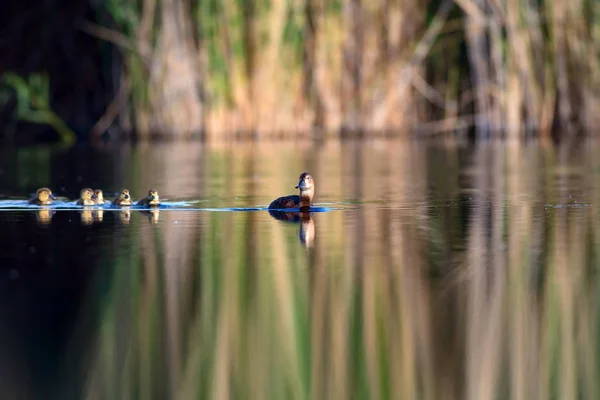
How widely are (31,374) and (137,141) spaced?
16436mm

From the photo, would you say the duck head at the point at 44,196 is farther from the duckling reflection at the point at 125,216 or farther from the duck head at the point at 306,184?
the duck head at the point at 306,184

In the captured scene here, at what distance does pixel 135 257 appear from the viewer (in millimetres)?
7047

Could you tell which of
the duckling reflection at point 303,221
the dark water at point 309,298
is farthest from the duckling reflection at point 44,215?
the duckling reflection at point 303,221

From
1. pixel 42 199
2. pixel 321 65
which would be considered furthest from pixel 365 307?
pixel 321 65

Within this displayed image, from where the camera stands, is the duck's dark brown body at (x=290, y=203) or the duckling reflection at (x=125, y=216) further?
the duck's dark brown body at (x=290, y=203)

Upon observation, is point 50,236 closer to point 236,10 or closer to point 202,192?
point 202,192

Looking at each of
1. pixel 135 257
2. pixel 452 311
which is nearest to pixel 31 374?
pixel 452 311

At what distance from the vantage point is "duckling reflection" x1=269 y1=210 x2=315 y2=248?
7.72 m

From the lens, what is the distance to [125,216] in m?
9.47

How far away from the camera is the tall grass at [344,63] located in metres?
19.8

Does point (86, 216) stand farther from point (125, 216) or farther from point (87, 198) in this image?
point (87, 198)

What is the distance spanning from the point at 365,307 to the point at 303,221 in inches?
138

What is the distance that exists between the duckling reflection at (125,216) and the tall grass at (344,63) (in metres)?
10.1

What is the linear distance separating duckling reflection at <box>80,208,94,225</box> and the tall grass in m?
9.97
